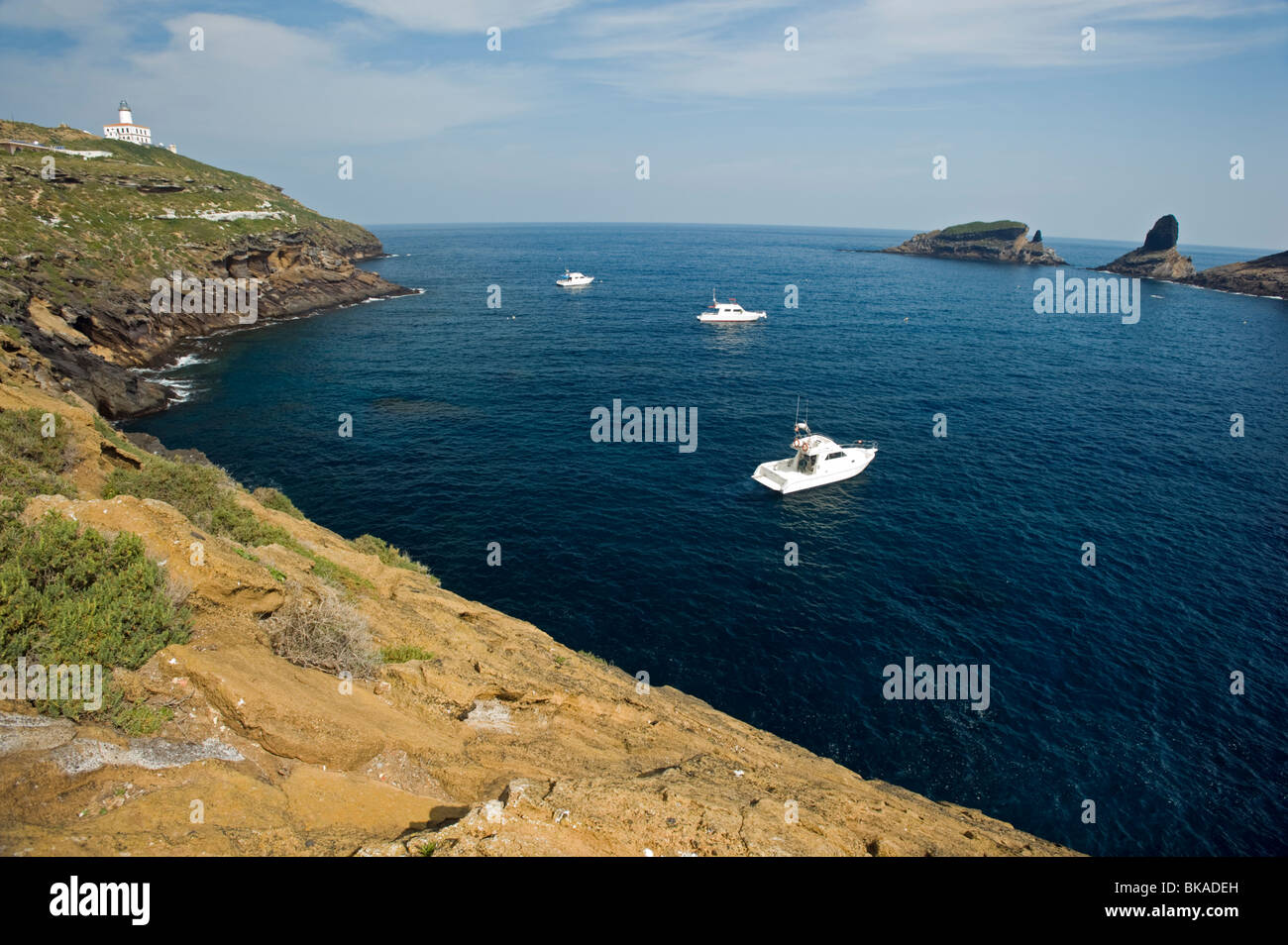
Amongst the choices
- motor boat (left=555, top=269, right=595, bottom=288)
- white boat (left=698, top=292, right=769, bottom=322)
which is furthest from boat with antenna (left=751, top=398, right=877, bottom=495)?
motor boat (left=555, top=269, right=595, bottom=288)

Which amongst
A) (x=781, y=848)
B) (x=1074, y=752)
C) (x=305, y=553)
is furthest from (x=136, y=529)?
(x=1074, y=752)

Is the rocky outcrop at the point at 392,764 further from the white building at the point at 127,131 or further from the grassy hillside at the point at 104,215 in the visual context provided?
the white building at the point at 127,131

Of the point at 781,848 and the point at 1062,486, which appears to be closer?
the point at 781,848

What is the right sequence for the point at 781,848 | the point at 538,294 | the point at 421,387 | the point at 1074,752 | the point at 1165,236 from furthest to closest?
the point at 1165,236 < the point at 538,294 < the point at 421,387 < the point at 1074,752 < the point at 781,848

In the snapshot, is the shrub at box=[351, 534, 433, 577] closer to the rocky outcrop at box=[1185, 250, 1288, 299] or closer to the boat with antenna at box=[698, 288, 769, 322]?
the boat with antenna at box=[698, 288, 769, 322]

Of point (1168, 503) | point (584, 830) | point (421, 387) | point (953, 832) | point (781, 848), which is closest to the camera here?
point (584, 830)

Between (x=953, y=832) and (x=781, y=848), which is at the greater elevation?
(x=781, y=848)

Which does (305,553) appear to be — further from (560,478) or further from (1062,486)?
(1062,486)

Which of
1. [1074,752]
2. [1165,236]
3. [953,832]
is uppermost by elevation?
[1165,236]
